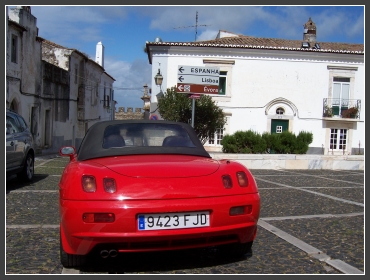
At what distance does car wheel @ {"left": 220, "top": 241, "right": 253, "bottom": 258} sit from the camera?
3.88m

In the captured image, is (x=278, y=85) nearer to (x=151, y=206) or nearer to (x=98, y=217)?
(x=151, y=206)

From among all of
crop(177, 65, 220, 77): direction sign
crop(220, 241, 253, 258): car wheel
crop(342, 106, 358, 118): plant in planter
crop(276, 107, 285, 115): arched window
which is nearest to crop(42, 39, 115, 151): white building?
crop(276, 107, 285, 115): arched window

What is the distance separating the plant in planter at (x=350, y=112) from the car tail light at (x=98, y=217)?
88.2ft

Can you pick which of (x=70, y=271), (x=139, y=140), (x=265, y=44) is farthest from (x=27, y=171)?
(x=265, y=44)

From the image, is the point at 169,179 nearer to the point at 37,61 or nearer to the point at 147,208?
the point at 147,208

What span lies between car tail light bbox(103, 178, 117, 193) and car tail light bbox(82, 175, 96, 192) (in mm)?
90

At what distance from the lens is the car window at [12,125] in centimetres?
904

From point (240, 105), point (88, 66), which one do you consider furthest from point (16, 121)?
point (88, 66)

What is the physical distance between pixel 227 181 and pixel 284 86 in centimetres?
2481

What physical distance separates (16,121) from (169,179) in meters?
7.42

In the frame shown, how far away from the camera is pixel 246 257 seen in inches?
158

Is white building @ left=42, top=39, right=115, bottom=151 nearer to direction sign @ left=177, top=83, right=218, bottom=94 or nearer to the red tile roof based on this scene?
the red tile roof

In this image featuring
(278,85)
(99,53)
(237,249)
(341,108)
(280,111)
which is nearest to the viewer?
(237,249)

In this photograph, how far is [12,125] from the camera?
9352 millimetres
